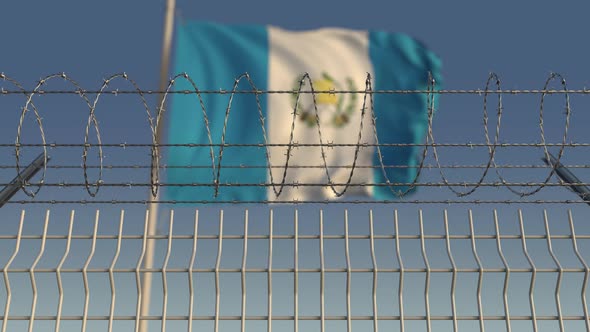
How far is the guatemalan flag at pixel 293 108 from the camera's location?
12086mm

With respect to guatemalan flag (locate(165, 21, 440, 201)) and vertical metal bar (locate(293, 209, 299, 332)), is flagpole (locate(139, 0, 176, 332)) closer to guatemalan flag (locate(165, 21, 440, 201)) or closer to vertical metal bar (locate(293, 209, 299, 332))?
guatemalan flag (locate(165, 21, 440, 201))

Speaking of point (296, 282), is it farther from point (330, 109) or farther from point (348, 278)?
point (330, 109)

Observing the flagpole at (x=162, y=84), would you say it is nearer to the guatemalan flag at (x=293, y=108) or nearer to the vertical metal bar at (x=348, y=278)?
the guatemalan flag at (x=293, y=108)

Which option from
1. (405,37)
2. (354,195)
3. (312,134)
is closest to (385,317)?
(354,195)

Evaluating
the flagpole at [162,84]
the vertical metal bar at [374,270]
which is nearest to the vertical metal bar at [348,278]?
the vertical metal bar at [374,270]

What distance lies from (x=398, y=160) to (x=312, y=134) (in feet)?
5.65

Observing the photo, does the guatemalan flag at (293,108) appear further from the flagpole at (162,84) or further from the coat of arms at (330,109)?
the flagpole at (162,84)

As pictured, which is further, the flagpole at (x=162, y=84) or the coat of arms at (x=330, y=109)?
the coat of arms at (x=330, y=109)

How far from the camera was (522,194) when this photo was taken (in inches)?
298

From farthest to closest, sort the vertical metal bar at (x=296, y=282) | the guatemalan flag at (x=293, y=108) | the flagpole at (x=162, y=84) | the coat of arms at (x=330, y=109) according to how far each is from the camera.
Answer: the coat of arms at (x=330, y=109), the guatemalan flag at (x=293, y=108), the flagpole at (x=162, y=84), the vertical metal bar at (x=296, y=282)


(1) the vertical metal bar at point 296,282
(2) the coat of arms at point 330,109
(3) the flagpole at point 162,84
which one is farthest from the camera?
(2) the coat of arms at point 330,109

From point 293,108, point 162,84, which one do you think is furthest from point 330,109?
point 162,84

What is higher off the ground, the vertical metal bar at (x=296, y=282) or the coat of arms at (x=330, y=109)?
the coat of arms at (x=330, y=109)

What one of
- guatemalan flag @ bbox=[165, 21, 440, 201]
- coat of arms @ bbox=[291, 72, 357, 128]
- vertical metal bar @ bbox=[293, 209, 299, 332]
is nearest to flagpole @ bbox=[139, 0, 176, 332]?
guatemalan flag @ bbox=[165, 21, 440, 201]
